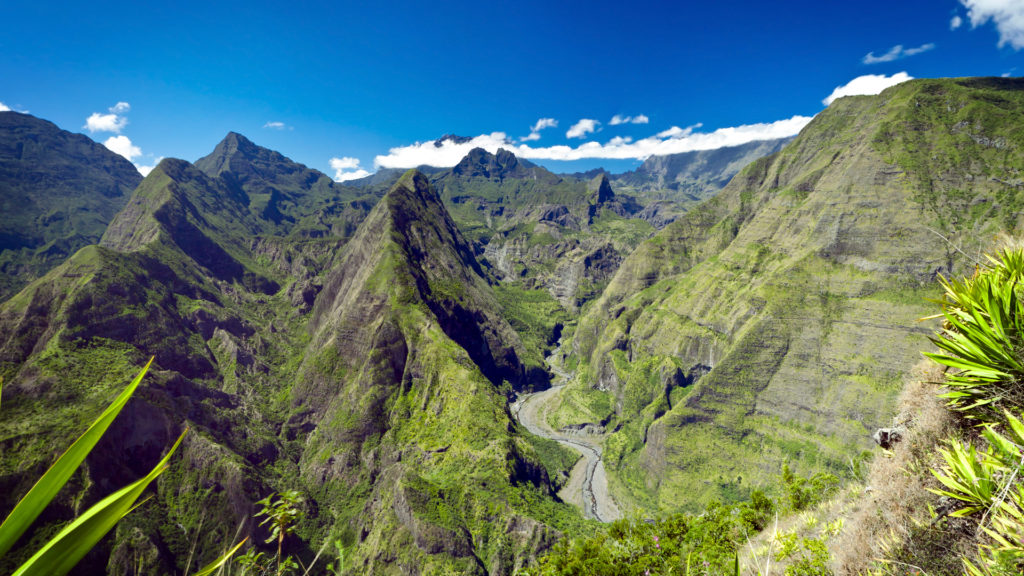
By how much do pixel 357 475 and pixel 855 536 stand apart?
447 ft

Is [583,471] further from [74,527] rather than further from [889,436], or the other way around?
[74,527]

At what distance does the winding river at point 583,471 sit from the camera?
12888 cm

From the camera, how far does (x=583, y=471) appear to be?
147625mm

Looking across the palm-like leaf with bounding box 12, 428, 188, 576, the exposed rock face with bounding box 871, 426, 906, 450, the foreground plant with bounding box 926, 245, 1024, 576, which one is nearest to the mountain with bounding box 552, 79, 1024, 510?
the exposed rock face with bounding box 871, 426, 906, 450

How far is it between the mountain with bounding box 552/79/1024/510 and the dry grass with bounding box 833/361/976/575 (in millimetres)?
102969

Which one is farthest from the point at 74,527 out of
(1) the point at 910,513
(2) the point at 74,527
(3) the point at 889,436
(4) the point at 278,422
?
(4) the point at 278,422

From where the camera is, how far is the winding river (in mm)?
128875

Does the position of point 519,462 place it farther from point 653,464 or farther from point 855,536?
point 855,536

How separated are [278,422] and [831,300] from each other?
618 ft

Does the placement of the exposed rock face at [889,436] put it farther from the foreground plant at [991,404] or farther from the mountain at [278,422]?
the mountain at [278,422]

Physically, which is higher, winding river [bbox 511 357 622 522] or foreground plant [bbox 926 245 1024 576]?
foreground plant [bbox 926 245 1024 576]

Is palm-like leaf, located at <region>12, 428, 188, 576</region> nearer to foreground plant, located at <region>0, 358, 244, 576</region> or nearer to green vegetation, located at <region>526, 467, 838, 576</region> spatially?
foreground plant, located at <region>0, 358, 244, 576</region>

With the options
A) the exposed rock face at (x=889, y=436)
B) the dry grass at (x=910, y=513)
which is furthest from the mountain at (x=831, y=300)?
the dry grass at (x=910, y=513)

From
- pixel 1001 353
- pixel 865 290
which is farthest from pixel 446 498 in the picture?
pixel 865 290
